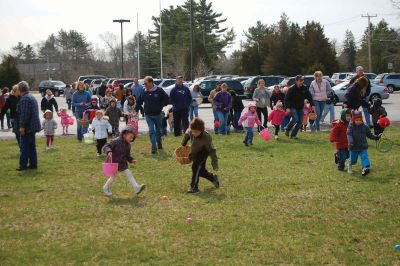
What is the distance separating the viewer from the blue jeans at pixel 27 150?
11378 millimetres

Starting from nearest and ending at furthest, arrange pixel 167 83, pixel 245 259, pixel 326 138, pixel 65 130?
pixel 245 259
pixel 326 138
pixel 65 130
pixel 167 83

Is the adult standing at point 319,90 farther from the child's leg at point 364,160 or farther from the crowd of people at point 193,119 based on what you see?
the child's leg at point 364,160

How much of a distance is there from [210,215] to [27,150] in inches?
226

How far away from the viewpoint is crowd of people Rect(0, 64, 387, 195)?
9.12 metres

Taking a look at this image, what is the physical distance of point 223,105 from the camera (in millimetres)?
17109

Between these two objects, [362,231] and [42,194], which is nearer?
[362,231]

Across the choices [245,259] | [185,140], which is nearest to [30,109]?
[185,140]

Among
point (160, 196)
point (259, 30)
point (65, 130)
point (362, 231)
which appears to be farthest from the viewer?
point (259, 30)

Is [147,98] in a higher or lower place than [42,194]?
higher

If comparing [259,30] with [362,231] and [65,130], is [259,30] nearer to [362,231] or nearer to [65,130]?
[65,130]

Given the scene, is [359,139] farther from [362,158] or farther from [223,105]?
[223,105]

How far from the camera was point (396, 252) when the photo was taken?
5.67 metres

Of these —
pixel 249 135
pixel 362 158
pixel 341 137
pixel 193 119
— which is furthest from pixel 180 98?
pixel 362 158

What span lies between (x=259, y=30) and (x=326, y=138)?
7709cm
